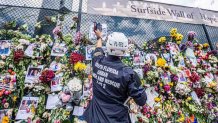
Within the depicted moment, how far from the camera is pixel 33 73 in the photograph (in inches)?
123

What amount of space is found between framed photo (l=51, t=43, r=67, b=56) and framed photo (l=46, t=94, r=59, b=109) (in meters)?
0.63

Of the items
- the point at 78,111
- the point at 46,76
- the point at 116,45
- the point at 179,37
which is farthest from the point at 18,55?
the point at 179,37

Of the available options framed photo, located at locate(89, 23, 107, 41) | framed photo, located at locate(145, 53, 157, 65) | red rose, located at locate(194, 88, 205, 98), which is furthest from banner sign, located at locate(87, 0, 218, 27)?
red rose, located at locate(194, 88, 205, 98)

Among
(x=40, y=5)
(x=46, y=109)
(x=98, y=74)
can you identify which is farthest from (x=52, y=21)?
(x=98, y=74)

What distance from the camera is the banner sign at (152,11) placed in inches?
152

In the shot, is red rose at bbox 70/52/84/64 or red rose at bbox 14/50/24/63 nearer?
red rose at bbox 14/50/24/63

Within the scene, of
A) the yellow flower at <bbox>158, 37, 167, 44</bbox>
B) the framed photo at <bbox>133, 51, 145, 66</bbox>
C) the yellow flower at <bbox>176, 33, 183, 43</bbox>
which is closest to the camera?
the framed photo at <bbox>133, 51, 145, 66</bbox>

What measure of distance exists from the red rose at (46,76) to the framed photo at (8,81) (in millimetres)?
352

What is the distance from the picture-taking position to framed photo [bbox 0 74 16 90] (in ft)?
9.79

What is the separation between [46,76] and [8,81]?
0.50m

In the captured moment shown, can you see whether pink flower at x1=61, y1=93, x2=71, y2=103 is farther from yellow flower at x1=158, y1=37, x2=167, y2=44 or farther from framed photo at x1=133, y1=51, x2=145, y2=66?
yellow flower at x1=158, y1=37, x2=167, y2=44

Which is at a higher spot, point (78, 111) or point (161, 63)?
point (161, 63)

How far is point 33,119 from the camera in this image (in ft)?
9.49

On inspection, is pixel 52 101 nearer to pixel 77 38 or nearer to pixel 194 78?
pixel 77 38
